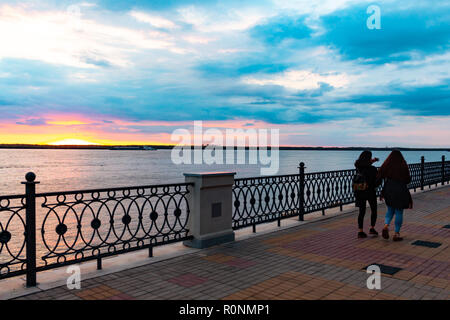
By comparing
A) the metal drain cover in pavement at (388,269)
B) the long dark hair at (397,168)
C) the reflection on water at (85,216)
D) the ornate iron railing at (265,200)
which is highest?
the long dark hair at (397,168)

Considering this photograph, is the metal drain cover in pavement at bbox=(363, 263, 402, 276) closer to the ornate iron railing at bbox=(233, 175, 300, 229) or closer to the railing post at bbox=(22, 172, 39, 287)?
the ornate iron railing at bbox=(233, 175, 300, 229)

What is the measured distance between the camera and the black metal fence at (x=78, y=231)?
5.20 m

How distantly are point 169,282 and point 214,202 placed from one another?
243cm

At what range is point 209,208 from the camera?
24.1 feet

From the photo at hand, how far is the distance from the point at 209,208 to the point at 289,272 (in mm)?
2275

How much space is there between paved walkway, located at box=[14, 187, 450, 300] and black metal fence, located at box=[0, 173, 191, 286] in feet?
2.10

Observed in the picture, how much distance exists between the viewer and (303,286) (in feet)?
16.7

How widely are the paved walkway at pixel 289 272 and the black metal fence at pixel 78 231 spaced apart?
2.10 feet

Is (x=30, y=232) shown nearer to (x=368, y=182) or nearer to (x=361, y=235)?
(x=361, y=235)

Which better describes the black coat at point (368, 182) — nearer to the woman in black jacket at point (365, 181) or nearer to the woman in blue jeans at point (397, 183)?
the woman in black jacket at point (365, 181)

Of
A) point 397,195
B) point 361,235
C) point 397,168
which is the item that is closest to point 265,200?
point 361,235

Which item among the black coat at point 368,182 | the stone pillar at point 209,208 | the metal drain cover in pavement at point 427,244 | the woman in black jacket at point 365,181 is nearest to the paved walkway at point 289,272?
the metal drain cover in pavement at point 427,244

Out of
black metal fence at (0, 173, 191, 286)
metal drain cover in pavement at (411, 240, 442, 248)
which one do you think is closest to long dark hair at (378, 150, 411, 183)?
metal drain cover in pavement at (411, 240, 442, 248)
